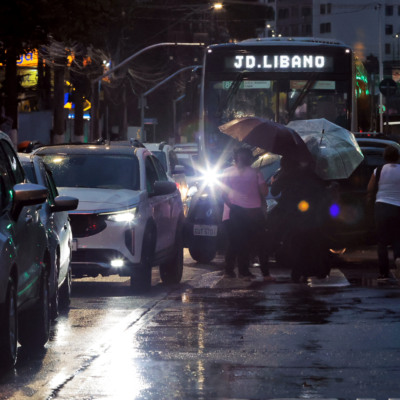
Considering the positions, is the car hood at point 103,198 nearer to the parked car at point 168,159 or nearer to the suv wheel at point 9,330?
the suv wheel at point 9,330

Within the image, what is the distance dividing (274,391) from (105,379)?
1221 millimetres

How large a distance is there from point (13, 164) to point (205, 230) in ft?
32.2

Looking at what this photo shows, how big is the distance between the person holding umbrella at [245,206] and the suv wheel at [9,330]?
26.7 ft

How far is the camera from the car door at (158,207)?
16.3 meters

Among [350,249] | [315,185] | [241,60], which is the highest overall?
[241,60]

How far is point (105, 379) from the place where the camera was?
871cm

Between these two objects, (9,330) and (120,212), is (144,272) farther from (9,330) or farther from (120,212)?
(9,330)

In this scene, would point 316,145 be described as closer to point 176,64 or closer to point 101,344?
point 101,344

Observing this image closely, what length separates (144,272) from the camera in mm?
15586

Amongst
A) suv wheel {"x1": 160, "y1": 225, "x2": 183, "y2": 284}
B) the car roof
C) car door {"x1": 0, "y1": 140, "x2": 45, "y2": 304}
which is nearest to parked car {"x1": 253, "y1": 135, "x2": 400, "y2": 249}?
suv wheel {"x1": 160, "y1": 225, "x2": 183, "y2": 284}

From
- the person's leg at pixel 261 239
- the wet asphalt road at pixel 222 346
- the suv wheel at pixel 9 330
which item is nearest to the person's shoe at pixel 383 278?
the wet asphalt road at pixel 222 346

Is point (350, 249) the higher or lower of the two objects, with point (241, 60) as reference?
lower

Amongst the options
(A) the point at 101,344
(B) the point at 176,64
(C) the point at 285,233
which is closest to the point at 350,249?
(C) the point at 285,233

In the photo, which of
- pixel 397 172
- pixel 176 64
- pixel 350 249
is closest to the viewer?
pixel 397 172
